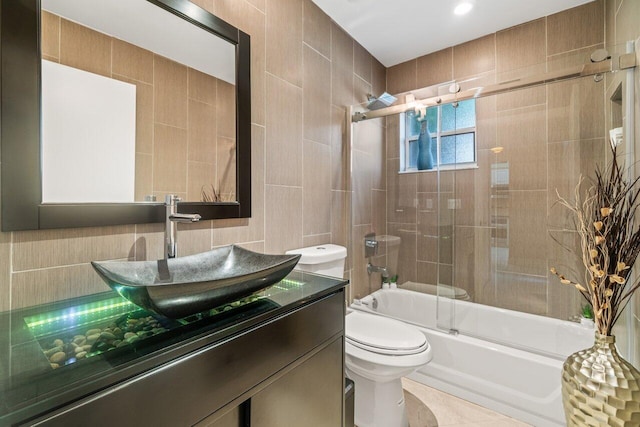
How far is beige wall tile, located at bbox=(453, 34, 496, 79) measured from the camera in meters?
2.35

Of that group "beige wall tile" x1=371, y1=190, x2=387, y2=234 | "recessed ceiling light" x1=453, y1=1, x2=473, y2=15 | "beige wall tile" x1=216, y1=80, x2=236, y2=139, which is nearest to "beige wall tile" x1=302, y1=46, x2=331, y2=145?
"beige wall tile" x1=216, y1=80, x2=236, y2=139

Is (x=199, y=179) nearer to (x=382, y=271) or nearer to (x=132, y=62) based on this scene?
(x=132, y=62)

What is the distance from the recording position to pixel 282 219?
1748 millimetres

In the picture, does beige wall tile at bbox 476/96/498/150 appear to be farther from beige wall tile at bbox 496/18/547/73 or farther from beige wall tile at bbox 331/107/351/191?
beige wall tile at bbox 331/107/351/191

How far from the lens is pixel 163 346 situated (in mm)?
633

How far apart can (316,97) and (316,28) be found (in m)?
0.47

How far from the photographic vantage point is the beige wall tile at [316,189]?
6.40ft

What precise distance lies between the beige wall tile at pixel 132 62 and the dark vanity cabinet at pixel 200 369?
819 mm

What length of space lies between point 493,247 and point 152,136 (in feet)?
7.70

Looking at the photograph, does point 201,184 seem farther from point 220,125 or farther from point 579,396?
point 579,396

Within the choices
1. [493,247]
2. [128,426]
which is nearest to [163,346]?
[128,426]

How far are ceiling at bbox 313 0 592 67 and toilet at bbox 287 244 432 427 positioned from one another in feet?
5.74

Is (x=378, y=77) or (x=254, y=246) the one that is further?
(x=378, y=77)

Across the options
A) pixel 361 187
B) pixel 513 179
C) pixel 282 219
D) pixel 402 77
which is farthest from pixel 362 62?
pixel 282 219
